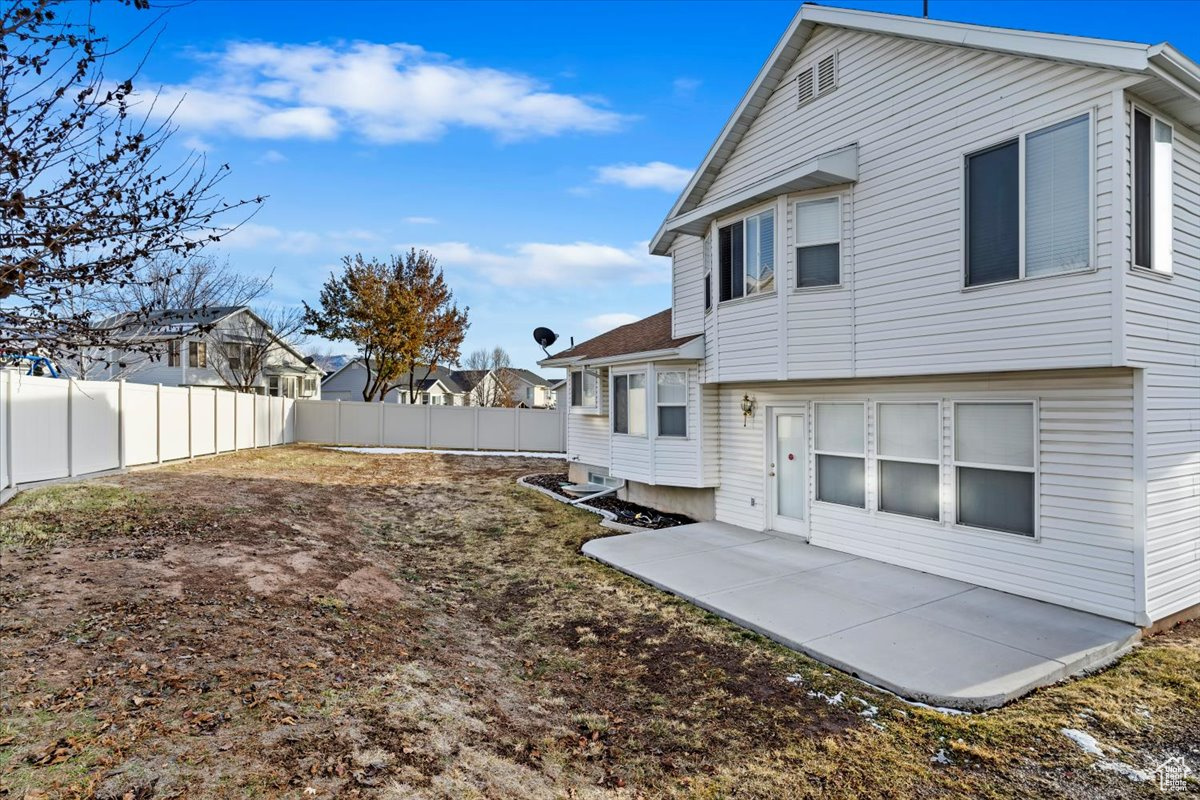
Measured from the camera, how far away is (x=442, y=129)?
47.1 ft

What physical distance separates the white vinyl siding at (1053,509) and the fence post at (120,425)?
1435 centimetres

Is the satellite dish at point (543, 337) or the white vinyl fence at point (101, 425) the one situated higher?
the satellite dish at point (543, 337)

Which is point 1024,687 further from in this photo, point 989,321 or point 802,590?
point 989,321

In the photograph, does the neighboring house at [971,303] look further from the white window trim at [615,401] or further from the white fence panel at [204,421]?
the white fence panel at [204,421]

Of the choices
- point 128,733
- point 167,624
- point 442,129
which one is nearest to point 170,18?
point 128,733

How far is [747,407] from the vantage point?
1018 cm

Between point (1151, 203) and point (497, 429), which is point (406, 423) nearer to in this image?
point (497, 429)

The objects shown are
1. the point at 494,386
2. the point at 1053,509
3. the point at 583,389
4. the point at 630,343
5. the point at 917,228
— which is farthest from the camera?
the point at 494,386

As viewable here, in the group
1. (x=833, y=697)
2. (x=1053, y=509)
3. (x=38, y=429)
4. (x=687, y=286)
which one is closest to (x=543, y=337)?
(x=687, y=286)

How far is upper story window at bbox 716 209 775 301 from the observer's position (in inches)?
350

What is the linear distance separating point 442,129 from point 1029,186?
12.4 meters

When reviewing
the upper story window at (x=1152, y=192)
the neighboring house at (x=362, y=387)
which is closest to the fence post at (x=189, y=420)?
the upper story window at (x=1152, y=192)

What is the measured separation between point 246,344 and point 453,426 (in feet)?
39.7

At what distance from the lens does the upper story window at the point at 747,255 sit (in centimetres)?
889
